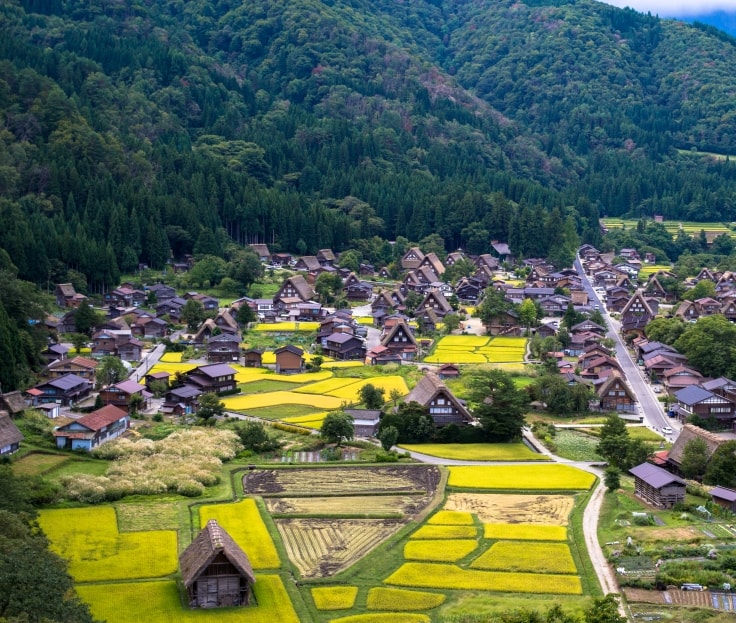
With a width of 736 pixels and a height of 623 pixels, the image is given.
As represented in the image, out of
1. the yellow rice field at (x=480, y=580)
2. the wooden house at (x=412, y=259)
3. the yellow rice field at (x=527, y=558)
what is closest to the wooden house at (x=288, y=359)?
the yellow rice field at (x=527, y=558)

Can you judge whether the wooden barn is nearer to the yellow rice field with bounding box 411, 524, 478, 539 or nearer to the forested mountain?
the yellow rice field with bounding box 411, 524, 478, 539

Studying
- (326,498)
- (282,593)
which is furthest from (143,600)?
(326,498)

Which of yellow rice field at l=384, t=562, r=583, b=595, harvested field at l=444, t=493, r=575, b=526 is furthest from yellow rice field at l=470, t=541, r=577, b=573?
harvested field at l=444, t=493, r=575, b=526

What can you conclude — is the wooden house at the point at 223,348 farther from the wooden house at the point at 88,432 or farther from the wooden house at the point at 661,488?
the wooden house at the point at 661,488

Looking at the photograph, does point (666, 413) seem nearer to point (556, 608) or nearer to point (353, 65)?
point (556, 608)

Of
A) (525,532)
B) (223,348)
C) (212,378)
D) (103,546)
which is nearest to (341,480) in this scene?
(525,532)

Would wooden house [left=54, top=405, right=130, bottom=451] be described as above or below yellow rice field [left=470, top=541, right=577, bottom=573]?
below
